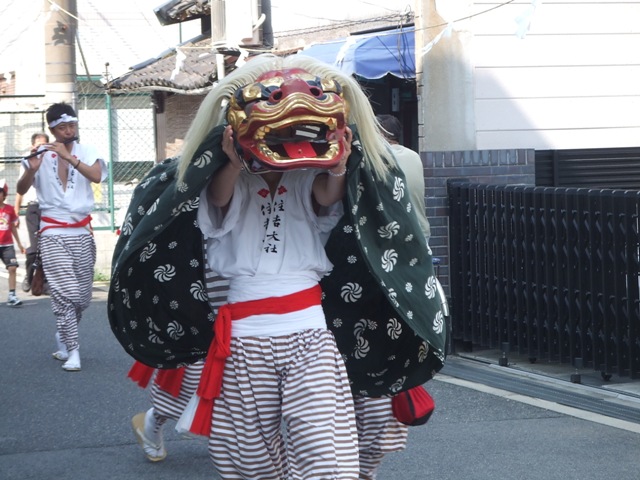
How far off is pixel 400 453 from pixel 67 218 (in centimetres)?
354

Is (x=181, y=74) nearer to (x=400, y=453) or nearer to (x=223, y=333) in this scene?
(x=400, y=453)

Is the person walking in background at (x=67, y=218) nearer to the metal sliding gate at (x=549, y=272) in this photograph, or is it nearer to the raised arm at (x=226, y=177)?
the metal sliding gate at (x=549, y=272)

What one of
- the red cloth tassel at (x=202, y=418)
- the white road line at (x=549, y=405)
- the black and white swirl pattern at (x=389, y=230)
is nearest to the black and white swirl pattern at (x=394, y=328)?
the black and white swirl pattern at (x=389, y=230)

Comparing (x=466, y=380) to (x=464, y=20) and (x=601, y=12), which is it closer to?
(x=464, y=20)

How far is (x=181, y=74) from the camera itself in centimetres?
1691

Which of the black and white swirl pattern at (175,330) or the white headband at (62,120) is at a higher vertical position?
the white headband at (62,120)

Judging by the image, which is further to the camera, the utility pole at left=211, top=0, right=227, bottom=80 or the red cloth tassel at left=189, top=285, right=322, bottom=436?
the utility pole at left=211, top=0, right=227, bottom=80

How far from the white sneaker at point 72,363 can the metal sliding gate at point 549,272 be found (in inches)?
119

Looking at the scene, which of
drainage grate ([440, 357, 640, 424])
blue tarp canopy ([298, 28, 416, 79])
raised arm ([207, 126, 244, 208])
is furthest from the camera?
blue tarp canopy ([298, 28, 416, 79])

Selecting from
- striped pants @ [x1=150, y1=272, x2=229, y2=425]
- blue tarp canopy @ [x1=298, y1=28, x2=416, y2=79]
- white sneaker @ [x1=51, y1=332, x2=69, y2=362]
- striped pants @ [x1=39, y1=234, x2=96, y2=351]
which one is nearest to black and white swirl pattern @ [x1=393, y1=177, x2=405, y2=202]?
striped pants @ [x1=150, y1=272, x2=229, y2=425]

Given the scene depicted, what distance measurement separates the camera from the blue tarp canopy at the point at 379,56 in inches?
505

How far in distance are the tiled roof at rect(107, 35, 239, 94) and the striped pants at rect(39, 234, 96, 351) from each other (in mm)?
7245

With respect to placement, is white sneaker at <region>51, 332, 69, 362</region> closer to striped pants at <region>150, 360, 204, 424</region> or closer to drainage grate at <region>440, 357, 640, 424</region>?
drainage grate at <region>440, 357, 640, 424</region>

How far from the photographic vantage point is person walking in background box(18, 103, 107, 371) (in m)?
8.32
